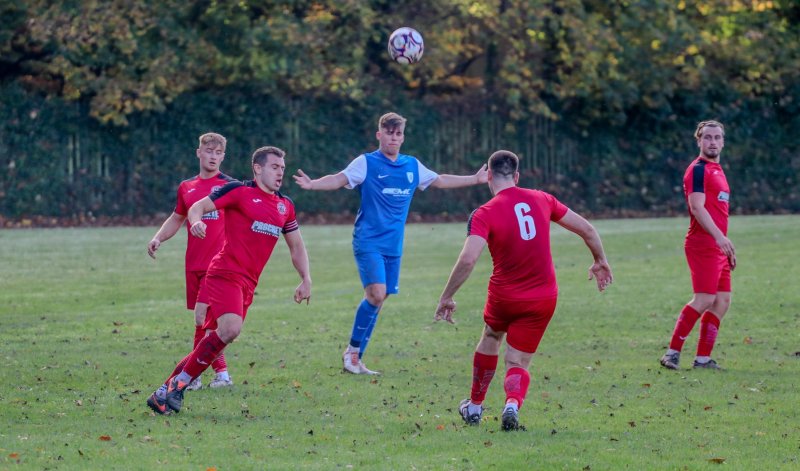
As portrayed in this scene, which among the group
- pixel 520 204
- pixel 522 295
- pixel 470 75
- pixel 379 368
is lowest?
pixel 379 368

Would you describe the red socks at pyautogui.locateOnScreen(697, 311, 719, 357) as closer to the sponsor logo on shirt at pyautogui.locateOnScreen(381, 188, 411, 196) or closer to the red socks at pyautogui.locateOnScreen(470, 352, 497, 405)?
the sponsor logo on shirt at pyautogui.locateOnScreen(381, 188, 411, 196)

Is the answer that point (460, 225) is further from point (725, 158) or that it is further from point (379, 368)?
point (379, 368)

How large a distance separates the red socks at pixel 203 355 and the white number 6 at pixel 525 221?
7.47 feet

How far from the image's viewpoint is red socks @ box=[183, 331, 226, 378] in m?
8.55

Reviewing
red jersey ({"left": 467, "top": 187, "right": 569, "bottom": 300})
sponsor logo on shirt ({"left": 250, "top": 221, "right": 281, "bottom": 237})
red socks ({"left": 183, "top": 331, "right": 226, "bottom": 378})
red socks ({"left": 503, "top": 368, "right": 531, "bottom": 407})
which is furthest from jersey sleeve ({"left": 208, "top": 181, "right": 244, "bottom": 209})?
red socks ({"left": 503, "top": 368, "right": 531, "bottom": 407})

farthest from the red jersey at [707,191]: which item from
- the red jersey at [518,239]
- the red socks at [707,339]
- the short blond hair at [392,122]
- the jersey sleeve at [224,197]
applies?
the jersey sleeve at [224,197]

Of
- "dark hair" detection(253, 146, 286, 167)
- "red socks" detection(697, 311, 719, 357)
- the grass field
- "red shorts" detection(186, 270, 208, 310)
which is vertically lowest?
the grass field

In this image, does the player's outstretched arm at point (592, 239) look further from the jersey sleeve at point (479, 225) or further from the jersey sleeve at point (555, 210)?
the jersey sleeve at point (479, 225)

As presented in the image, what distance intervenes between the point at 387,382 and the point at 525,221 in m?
2.71

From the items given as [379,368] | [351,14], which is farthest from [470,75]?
[379,368]

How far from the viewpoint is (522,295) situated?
7902mm

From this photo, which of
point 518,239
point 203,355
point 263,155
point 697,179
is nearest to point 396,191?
point 263,155

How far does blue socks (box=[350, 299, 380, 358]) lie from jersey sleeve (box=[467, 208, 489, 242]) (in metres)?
3.19

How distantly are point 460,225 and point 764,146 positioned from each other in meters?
9.20
